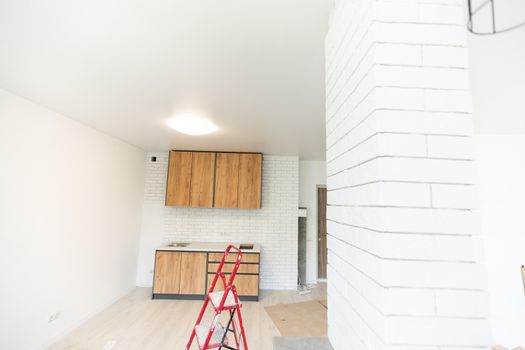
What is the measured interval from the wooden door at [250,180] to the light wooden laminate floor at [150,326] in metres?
1.71

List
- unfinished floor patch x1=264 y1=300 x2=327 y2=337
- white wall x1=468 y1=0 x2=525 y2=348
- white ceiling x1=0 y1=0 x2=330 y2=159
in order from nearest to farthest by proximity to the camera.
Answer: white ceiling x1=0 y1=0 x2=330 y2=159
white wall x1=468 y1=0 x2=525 y2=348
unfinished floor patch x1=264 y1=300 x2=327 y2=337

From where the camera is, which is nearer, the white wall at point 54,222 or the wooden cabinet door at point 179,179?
the white wall at point 54,222

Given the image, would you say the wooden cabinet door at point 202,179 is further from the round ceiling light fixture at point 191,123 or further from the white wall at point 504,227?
the white wall at point 504,227

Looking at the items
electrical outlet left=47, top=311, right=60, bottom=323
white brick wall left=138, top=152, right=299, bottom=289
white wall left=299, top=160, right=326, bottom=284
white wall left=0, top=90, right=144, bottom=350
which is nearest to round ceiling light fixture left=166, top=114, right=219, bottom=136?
white wall left=0, top=90, right=144, bottom=350

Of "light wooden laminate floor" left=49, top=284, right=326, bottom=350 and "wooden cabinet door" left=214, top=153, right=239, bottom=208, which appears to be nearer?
"light wooden laminate floor" left=49, top=284, right=326, bottom=350

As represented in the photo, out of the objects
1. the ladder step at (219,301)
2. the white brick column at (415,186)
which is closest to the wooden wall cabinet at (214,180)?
the ladder step at (219,301)

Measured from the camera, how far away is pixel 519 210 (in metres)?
3.17

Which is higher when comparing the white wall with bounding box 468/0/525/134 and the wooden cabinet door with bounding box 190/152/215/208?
the white wall with bounding box 468/0/525/134

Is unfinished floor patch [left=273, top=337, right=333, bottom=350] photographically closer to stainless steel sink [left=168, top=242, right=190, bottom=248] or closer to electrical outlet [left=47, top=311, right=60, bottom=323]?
electrical outlet [left=47, top=311, right=60, bottom=323]

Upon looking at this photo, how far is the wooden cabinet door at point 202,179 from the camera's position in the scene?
4547 millimetres

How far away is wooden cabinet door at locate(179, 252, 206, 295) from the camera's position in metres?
4.13

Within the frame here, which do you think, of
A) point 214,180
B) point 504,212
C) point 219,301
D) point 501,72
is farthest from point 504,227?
point 214,180

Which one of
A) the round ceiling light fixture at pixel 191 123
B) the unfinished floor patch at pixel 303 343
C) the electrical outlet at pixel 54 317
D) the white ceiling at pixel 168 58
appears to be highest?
the white ceiling at pixel 168 58

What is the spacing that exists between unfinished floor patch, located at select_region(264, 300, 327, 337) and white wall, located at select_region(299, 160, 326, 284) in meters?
1.02
